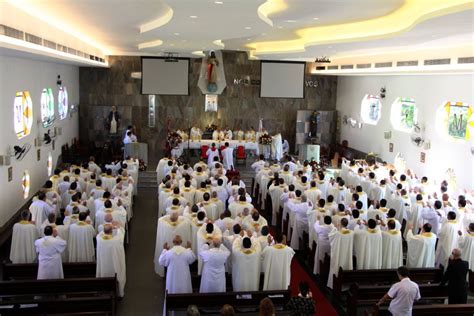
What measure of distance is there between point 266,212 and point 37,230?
27.1 ft

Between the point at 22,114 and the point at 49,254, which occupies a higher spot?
the point at 22,114

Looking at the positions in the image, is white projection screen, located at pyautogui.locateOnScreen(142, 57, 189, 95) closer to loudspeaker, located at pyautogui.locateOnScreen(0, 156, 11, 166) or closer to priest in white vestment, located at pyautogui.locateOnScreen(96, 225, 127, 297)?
loudspeaker, located at pyautogui.locateOnScreen(0, 156, 11, 166)

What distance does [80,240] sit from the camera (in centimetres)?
1167

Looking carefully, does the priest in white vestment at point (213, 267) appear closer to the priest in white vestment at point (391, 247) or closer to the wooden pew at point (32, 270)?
the wooden pew at point (32, 270)

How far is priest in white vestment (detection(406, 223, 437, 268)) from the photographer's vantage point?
11.8 m

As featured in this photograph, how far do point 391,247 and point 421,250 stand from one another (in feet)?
2.20

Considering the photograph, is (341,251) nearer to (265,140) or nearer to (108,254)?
(108,254)

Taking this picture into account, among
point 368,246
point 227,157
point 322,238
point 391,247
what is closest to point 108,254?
point 322,238

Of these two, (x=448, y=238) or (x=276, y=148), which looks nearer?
(x=448, y=238)

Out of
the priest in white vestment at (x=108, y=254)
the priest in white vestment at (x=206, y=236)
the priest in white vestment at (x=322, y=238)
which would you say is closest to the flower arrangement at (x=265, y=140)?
the priest in white vestment at (x=322, y=238)

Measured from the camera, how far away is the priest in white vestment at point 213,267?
33.0ft

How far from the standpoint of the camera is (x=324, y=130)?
28.7 meters

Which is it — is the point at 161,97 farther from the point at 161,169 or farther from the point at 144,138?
the point at 161,169

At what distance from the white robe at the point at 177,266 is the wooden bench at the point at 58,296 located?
3.63 feet
